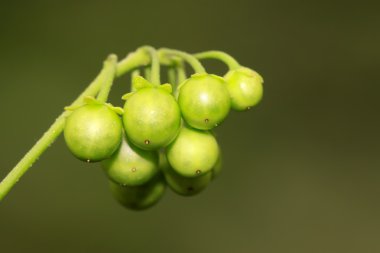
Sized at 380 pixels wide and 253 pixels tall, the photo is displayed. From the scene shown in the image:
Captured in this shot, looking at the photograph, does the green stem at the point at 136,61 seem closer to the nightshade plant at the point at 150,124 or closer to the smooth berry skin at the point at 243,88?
the nightshade plant at the point at 150,124

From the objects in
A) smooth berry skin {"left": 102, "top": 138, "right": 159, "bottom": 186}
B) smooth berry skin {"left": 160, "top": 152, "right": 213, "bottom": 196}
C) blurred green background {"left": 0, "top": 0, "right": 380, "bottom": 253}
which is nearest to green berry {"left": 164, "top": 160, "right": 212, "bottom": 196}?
smooth berry skin {"left": 160, "top": 152, "right": 213, "bottom": 196}

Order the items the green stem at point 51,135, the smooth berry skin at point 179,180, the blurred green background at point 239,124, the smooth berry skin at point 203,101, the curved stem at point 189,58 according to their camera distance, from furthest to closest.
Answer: the blurred green background at point 239,124
the smooth berry skin at point 179,180
the curved stem at point 189,58
the smooth berry skin at point 203,101
the green stem at point 51,135

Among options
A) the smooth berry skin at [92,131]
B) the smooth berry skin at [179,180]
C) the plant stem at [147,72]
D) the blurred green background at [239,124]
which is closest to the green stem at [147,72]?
the plant stem at [147,72]

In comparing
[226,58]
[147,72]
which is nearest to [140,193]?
[147,72]

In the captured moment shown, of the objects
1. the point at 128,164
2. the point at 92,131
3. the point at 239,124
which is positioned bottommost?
the point at 239,124

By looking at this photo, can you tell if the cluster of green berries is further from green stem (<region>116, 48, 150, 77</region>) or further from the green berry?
green stem (<region>116, 48, 150, 77</region>)

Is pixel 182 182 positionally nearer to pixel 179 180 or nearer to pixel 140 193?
pixel 179 180
